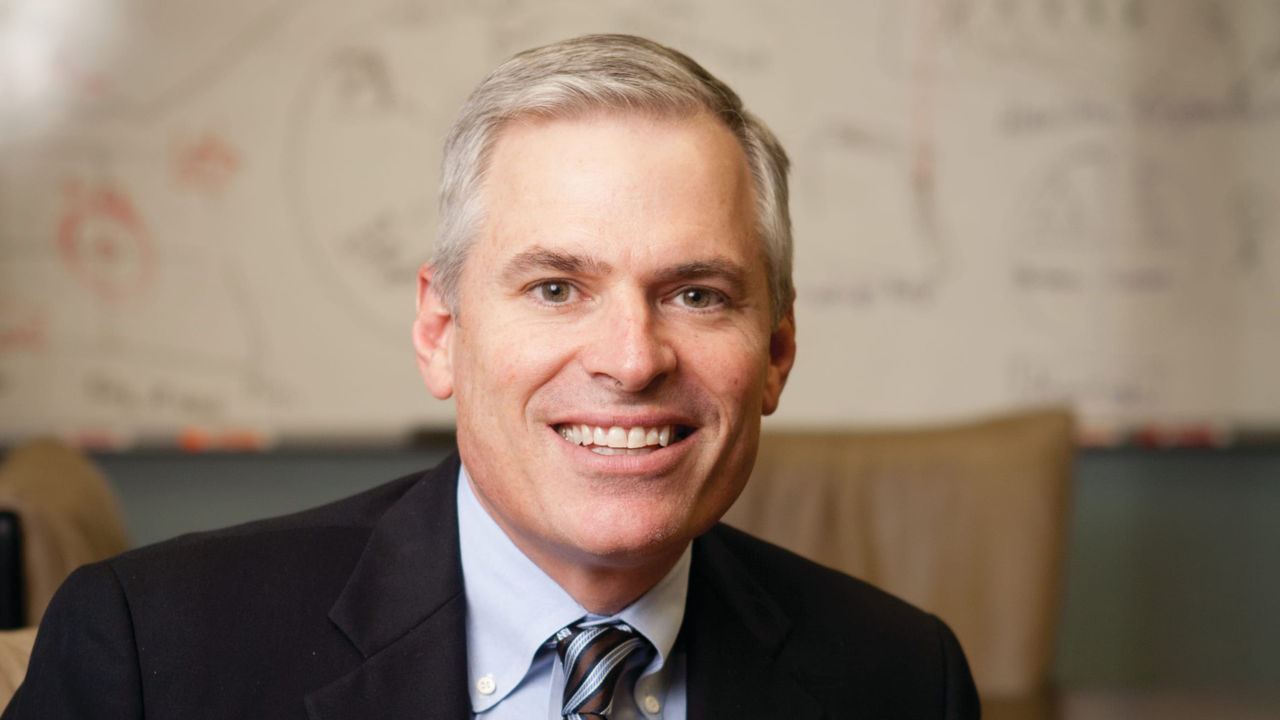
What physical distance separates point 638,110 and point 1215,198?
2333mm

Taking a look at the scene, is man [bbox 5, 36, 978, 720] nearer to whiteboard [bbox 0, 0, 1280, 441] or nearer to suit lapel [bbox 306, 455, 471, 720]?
suit lapel [bbox 306, 455, 471, 720]

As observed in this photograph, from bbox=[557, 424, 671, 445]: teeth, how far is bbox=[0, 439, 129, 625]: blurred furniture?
91cm

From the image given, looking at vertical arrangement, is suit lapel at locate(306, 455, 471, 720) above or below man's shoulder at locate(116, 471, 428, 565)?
below

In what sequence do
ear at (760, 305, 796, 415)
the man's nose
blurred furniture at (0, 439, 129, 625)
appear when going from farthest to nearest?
blurred furniture at (0, 439, 129, 625)
ear at (760, 305, 796, 415)
the man's nose

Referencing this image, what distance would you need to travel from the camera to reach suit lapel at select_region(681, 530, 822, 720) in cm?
134

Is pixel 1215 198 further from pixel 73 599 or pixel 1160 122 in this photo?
pixel 73 599

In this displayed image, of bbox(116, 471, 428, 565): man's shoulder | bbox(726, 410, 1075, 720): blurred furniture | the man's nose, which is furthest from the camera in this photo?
bbox(726, 410, 1075, 720): blurred furniture

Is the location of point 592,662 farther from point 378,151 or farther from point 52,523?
point 378,151

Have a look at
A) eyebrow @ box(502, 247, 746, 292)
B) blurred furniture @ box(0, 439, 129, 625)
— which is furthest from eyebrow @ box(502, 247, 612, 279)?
blurred furniture @ box(0, 439, 129, 625)

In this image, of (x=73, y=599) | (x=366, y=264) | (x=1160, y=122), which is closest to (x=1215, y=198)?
(x=1160, y=122)

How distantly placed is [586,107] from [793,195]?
76.1 inches

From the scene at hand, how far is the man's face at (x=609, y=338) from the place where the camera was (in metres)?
1.17

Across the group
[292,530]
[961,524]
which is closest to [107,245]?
[292,530]

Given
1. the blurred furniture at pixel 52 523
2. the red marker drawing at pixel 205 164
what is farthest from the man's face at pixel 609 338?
the red marker drawing at pixel 205 164
